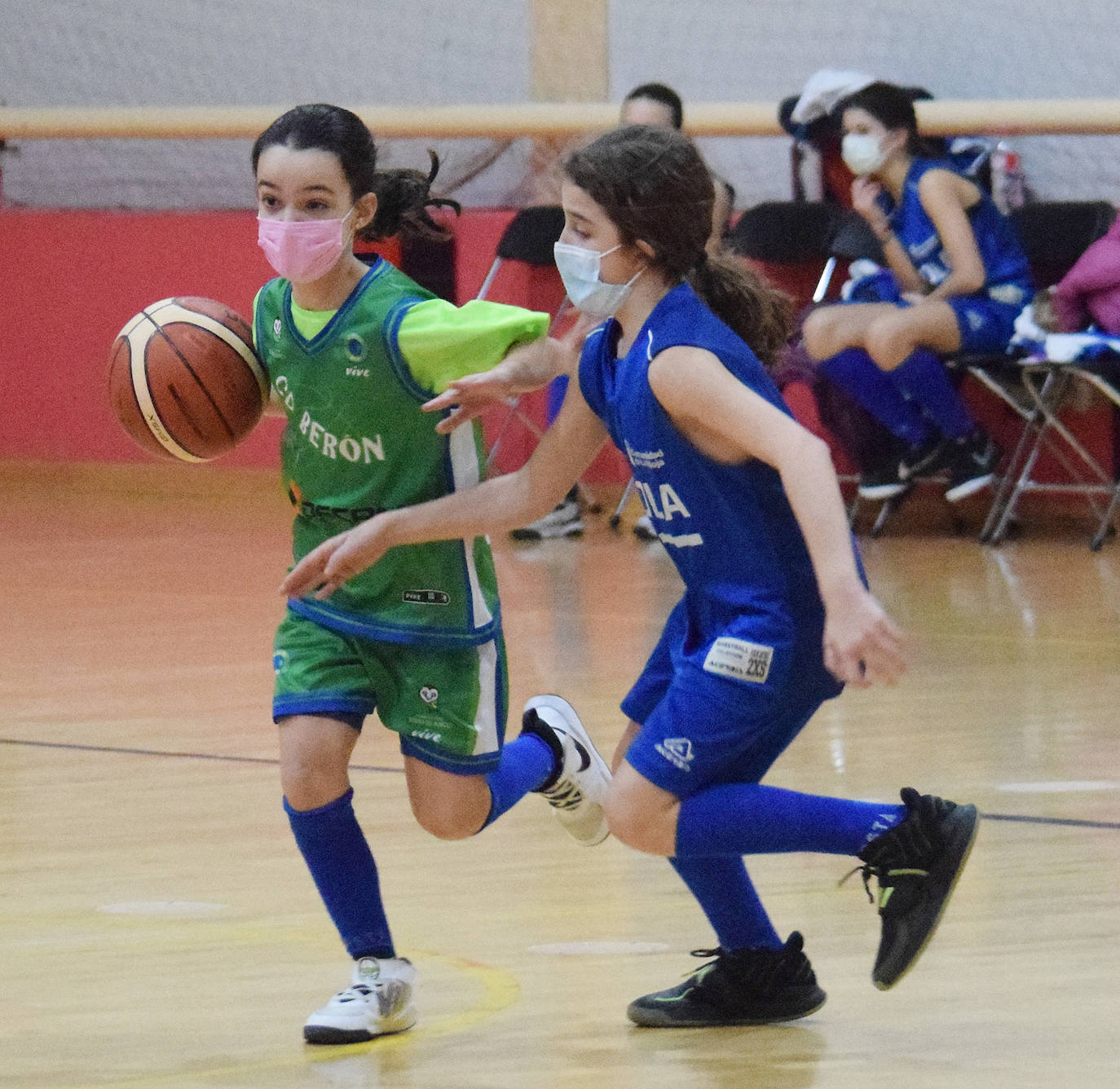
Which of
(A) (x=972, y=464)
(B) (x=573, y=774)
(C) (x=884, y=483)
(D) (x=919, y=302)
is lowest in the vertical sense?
(C) (x=884, y=483)

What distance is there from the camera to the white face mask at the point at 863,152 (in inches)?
296

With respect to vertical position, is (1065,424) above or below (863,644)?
below

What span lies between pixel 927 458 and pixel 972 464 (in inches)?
6.4

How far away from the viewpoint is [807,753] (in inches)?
173

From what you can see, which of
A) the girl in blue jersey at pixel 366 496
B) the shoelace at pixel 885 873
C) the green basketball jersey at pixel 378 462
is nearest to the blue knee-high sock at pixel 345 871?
the girl in blue jersey at pixel 366 496

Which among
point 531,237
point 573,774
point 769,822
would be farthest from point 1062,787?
point 531,237

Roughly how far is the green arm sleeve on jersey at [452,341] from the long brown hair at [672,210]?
230 millimetres

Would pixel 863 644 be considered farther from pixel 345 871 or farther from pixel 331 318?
pixel 331 318

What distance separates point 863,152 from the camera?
7.52m

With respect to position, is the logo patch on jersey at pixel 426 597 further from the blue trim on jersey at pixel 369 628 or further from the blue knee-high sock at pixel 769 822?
the blue knee-high sock at pixel 769 822

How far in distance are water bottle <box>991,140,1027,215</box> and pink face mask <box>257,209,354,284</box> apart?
18.6 ft

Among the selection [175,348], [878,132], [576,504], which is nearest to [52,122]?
[576,504]

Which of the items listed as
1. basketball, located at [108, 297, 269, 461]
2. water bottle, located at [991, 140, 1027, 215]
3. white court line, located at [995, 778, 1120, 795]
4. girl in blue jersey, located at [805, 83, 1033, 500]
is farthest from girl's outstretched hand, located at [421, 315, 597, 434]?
water bottle, located at [991, 140, 1027, 215]

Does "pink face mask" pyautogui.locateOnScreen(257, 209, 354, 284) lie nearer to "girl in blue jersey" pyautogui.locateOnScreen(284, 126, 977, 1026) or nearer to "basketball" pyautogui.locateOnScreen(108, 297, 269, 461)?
"basketball" pyautogui.locateOnScreen(108, 297, 269, 461)
